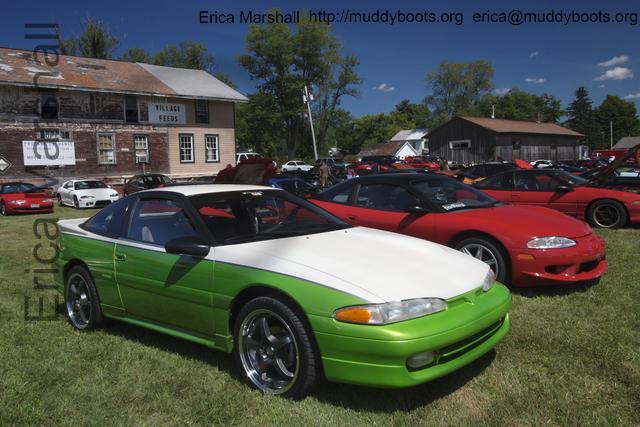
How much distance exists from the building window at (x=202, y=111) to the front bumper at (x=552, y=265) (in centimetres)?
2941

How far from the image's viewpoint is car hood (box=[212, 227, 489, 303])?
320 centimetres

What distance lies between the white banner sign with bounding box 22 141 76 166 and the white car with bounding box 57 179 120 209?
5637 millimetres

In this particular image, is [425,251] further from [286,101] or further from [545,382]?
[286,101]

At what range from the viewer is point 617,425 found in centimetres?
292

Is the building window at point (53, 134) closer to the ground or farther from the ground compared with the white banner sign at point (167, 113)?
closer to the ground

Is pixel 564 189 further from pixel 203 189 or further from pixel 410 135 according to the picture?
pixel 410 135

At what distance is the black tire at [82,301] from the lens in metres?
4.75

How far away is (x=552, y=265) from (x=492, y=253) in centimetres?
58

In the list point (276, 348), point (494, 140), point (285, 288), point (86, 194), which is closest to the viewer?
point (285, 288)

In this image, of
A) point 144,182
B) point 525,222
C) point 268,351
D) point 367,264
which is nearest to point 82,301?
point 268,351

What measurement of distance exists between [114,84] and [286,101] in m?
35.4

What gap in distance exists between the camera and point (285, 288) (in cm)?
326

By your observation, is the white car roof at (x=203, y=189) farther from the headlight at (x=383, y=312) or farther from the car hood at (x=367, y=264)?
the headlight at (x=383, y=312)

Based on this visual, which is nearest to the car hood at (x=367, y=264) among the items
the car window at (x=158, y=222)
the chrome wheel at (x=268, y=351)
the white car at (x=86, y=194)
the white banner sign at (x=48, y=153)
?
the chrome wheel at (x=268, y=351)
